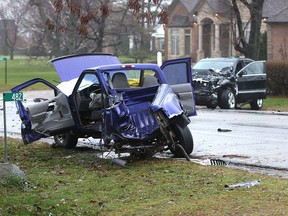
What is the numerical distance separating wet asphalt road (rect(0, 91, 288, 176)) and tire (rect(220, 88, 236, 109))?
230 centimetres

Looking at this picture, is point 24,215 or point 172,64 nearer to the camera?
point 24,215

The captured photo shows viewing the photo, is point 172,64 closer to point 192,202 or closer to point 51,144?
point 51,144

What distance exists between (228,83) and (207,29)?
121 feet

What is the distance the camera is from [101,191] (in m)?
9.68

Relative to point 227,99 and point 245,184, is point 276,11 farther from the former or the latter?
point 245,184

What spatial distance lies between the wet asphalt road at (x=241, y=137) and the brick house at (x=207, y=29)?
24927 millimetres

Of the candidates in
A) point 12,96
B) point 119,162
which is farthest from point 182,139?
point 12,96

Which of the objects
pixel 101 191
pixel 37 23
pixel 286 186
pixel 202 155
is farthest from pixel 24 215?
pixel 37 23

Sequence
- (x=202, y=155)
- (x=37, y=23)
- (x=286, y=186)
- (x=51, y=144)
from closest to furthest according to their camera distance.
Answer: (x=286, y=186) < (x=202, y=155) < (x=51, y=144) < (x=37, y=23)

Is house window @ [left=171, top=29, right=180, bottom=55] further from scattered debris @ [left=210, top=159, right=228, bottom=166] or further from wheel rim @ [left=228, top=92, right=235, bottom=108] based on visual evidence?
scattered debris @ [left=210, top=159, right=228, bottom=166]

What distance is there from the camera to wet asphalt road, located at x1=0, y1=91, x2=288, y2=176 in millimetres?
13094

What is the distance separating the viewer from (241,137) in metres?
16.1

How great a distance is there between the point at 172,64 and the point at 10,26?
6841 centimetres

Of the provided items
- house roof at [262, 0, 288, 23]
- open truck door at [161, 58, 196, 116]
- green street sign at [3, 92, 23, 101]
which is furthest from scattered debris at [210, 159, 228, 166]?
house roof at [262, 0, 288, 23]
